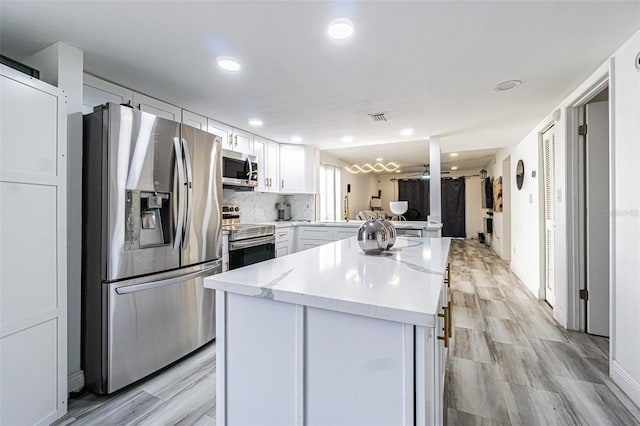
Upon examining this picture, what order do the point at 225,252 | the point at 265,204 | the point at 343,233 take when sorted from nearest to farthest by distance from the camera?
the point at 225,252
the point at 343,233
the point at 265,204

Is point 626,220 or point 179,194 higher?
point 179,194

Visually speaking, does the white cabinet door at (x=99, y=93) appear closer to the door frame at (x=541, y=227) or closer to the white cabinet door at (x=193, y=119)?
the white cabinet door at (x=193, y=119)

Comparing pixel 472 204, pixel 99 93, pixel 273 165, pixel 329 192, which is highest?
pixel 99 93

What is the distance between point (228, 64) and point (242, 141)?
69.3 inches

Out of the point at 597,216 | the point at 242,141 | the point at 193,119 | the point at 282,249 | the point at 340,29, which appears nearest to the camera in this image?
the point at 340,29

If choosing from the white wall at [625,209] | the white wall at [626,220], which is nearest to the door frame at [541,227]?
the white wall at [625,209]

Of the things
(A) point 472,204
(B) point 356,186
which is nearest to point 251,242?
(B) point 356,186

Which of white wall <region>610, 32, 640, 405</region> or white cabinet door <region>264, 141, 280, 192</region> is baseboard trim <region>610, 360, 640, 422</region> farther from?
white cabinet door <region>264, 141, 280, 192</region>

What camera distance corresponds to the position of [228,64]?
2006 mm

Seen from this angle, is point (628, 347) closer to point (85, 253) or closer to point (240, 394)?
point (240, 394)

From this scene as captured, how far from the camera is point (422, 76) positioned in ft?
7.25

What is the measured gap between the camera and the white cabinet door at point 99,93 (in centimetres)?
205

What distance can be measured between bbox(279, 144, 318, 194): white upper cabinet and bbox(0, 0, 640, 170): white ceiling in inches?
62.7

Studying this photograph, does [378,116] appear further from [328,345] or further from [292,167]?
[328,345]
